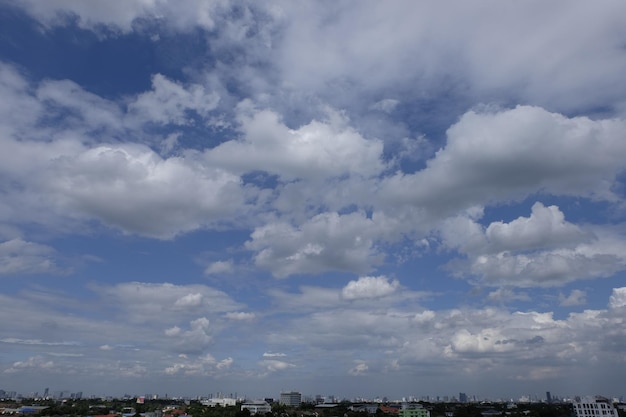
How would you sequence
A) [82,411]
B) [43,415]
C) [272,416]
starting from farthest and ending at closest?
[82,411]
[272,416]
[43,415]

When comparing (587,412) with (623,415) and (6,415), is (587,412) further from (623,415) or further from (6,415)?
(6,415)

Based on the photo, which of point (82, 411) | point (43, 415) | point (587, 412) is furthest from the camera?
point (82, 411)

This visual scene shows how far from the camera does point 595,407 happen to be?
139 meters

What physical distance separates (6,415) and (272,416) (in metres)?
116

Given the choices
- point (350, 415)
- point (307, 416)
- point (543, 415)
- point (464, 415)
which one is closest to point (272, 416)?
point (307, 416)

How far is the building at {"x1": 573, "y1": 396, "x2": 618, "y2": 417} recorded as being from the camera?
137 metres

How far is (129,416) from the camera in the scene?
19250 centimetres

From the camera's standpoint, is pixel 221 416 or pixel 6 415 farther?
pixel 6 415

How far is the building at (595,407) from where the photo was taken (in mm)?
136625

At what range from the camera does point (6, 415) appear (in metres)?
199

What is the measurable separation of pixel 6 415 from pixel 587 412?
222 m

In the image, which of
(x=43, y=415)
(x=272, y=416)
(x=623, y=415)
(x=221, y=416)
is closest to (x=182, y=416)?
(x=221, y=416)

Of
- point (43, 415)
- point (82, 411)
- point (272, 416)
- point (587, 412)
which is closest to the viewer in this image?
point (587, 412)

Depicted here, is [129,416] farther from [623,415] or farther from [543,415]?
[623,415]
